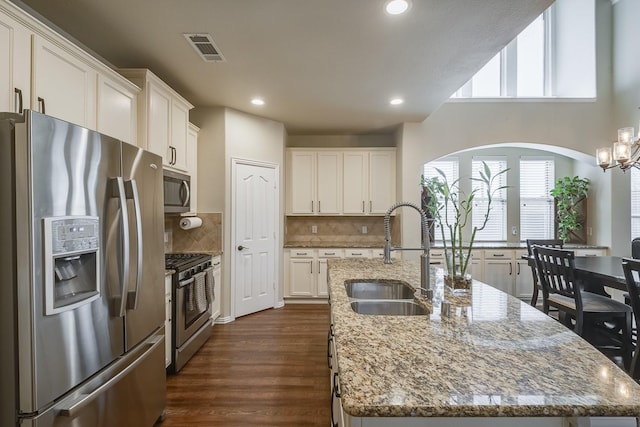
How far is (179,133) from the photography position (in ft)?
11.1

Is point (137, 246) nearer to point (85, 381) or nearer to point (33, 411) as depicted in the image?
point (85, 381)

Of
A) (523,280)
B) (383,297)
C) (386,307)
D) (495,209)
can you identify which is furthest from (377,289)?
(495,209)

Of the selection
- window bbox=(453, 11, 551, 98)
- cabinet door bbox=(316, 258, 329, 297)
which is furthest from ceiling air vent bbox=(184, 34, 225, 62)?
window bbox=(453, 11, 551, 98)

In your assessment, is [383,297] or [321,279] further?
[321,279]

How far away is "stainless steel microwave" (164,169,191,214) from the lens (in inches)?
120

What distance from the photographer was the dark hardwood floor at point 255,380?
2168 mm

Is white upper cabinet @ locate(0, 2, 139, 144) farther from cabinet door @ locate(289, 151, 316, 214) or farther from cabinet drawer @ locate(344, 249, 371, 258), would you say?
cabinet drawer @ locate(344, 249, 371, 258)

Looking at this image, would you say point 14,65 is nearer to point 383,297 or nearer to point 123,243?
point 123,243

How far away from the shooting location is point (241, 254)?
13.6ft

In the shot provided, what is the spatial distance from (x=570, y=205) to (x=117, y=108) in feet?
20.4

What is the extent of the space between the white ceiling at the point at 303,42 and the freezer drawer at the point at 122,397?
216 centimetres

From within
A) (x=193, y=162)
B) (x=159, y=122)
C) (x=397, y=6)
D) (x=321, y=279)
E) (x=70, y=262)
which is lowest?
(x=321, y=279)

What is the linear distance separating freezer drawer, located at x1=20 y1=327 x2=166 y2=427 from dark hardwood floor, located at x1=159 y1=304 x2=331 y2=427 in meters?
0.34

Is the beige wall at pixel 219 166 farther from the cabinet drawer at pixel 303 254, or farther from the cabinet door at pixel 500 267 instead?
the cabinet door at pixel 500 267
